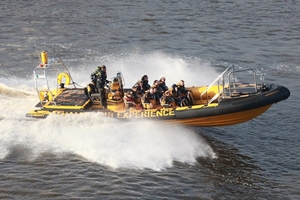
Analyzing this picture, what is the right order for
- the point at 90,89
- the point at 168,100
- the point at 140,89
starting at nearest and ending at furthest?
the point at 168,100 → the point at 140,89 → the point at 90,89

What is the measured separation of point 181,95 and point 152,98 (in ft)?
2.58

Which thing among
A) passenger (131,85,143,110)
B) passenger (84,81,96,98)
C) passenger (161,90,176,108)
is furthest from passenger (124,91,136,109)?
passenger (84,81,96,98)

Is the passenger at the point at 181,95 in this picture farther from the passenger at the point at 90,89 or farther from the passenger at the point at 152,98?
the passenger at the point at 90,89

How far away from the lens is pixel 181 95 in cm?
1274

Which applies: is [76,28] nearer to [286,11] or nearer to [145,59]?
[145,59]

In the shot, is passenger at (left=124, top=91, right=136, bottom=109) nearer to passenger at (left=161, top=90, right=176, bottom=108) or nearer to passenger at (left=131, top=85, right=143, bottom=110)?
passenger at (left=131, top=85, right=143, bottom=110)

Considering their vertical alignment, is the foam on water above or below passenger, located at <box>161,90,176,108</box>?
below

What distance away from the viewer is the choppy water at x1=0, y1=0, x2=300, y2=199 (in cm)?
1073

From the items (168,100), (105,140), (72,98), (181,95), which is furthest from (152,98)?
(72,98)

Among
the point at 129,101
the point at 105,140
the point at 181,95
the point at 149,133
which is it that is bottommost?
the point at 105,140

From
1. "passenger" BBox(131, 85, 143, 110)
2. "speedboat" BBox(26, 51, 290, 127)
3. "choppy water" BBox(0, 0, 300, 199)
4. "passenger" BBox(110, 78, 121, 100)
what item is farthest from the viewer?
"passenger" BBox(110, 78, 121, 100)

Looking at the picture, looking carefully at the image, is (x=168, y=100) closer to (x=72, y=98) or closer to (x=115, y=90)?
(x=115, y=90)

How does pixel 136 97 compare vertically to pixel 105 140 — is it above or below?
above

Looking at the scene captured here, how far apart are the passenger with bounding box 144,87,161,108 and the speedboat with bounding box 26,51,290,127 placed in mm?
186
